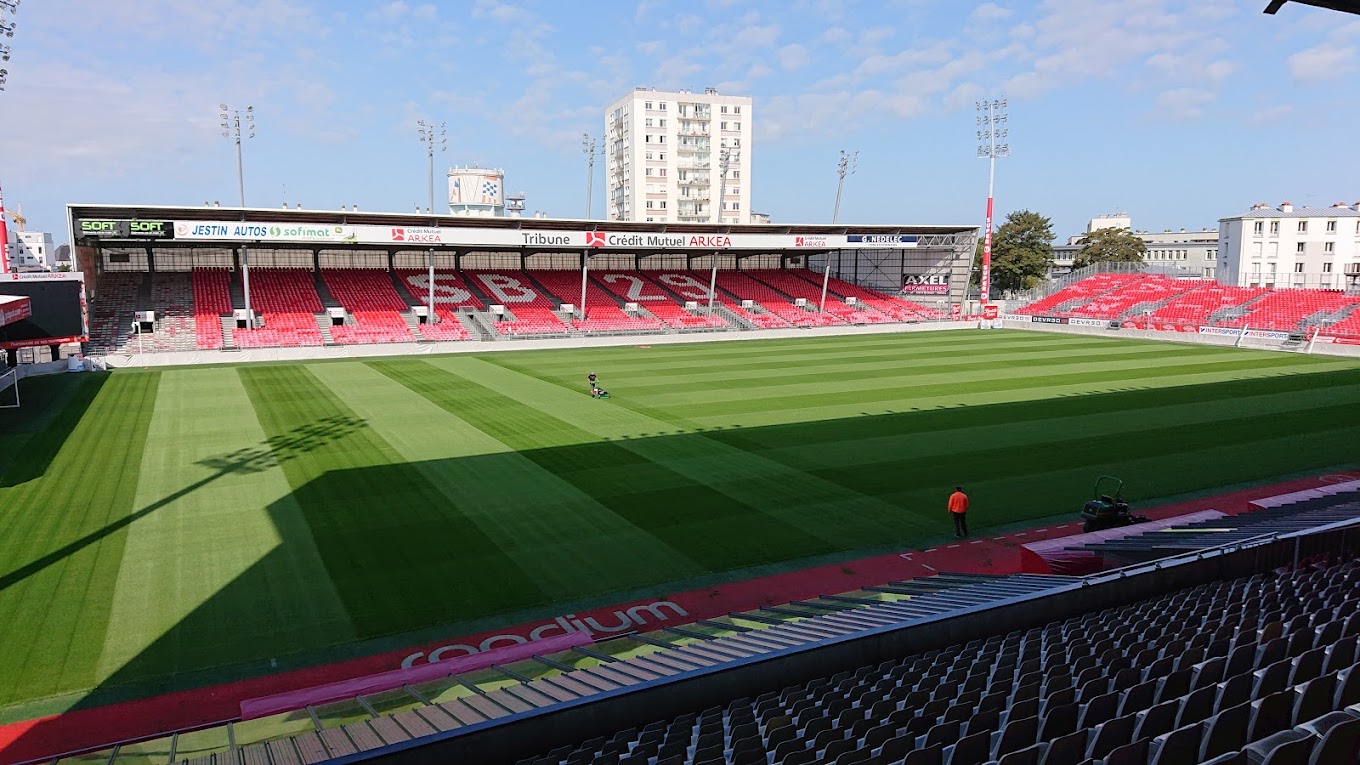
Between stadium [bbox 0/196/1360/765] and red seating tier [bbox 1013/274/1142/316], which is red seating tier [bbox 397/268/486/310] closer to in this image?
stadium [bbox 0/196/1360/765]

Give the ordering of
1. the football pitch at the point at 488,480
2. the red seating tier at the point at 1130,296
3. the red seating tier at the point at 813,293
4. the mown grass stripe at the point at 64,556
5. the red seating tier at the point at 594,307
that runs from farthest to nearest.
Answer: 1. the red seating tier at the point at 813,293
2. the red seating tier at the point at 1130,296
3. the red seating tier at the point at 594,307
4. the football pitch at the point at 488,480
5. the mown grass stripe at the point at 64,556

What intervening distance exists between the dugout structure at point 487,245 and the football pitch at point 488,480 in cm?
1090

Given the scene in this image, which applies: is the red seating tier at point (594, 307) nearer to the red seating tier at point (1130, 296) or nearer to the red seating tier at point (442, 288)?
the red seating tier at point (442, 288)

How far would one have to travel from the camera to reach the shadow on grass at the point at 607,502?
12.0m

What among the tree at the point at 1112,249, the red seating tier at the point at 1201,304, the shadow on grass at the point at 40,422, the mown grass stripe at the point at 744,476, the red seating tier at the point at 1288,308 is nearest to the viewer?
the mown grass stripe at the point at 744,476

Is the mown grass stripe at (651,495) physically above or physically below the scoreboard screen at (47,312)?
below

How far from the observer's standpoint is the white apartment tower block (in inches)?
4419

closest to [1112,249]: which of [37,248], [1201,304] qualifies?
[1201,304]

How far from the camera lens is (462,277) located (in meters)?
58.2

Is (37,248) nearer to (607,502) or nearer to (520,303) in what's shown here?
(520,303)

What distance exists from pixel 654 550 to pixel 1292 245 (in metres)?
83.4

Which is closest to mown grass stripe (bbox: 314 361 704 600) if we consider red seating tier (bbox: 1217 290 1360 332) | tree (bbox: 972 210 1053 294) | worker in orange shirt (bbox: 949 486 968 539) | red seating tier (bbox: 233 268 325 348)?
worker in orange shirt (bbox: 949 486 968 539)

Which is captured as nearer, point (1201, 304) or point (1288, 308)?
point (1288, 308)

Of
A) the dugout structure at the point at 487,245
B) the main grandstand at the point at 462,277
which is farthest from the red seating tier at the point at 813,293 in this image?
the dugout structure at the point at 487,245
